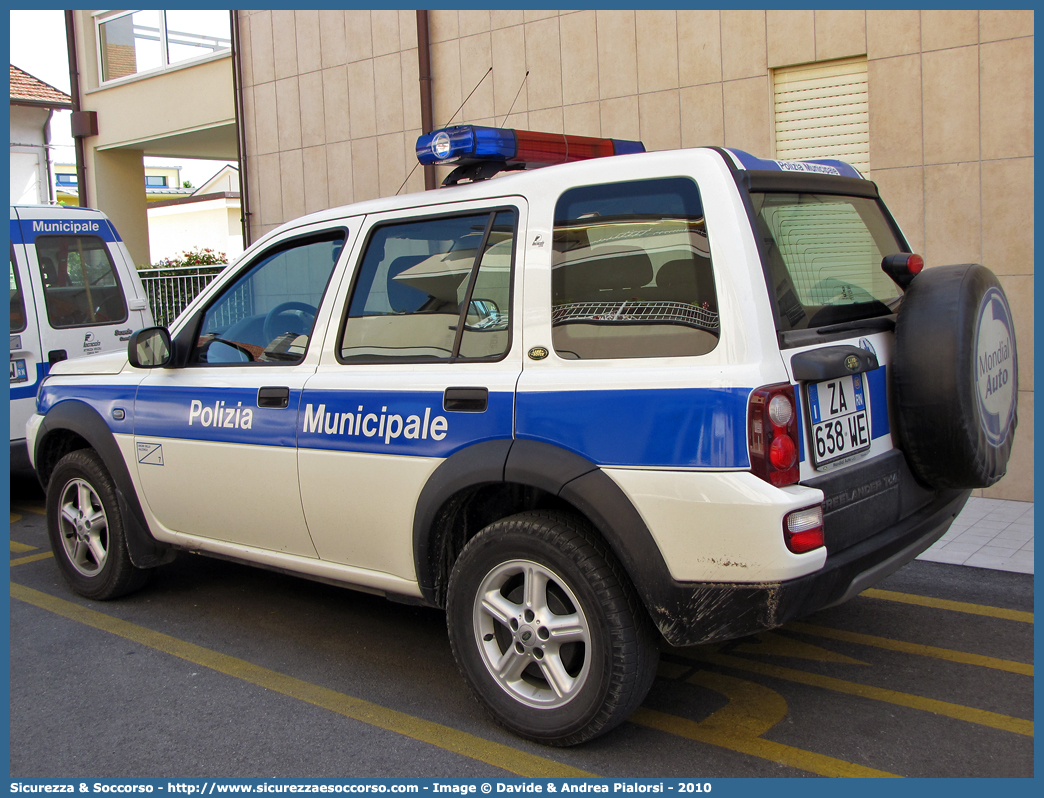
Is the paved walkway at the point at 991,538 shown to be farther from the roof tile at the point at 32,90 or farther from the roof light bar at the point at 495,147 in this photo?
the roof tile at the point at 32,90

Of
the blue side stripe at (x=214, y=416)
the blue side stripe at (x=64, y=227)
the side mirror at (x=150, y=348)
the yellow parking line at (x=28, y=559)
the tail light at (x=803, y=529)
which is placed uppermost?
the blue side stripe at (x=64, y=227)

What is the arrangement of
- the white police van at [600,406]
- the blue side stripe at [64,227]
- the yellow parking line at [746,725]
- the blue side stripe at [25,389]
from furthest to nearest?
the blue side stripe at [64,227] < the blue side stripe at [25,389] < the yellow parking line at [746,725] < the white police van at [600,406]

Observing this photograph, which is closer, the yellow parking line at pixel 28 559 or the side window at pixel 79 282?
the yellow parking line at pixel 28 559

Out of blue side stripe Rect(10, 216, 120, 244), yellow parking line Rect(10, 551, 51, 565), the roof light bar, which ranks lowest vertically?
yellow parking line Rect(10, 551, 51, 565)

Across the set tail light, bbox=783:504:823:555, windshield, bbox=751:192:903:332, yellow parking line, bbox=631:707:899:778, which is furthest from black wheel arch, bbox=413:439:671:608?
windshield, bbox=751:192:903:332

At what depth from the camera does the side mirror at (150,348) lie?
4426 mm

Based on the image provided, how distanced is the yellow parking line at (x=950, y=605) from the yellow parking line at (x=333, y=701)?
2017 mm

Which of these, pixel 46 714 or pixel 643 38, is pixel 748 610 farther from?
pixel 643 38

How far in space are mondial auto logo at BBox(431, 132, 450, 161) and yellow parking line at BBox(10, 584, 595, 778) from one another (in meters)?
2.18

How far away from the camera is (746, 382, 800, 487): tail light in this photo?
275 cm

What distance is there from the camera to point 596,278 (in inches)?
126

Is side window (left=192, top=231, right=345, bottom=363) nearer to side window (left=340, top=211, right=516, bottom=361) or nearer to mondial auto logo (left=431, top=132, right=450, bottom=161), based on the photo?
side window (left=340, top=211, right=516, bottom=361)

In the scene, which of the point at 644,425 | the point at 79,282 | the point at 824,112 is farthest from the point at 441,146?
the point at 79,282

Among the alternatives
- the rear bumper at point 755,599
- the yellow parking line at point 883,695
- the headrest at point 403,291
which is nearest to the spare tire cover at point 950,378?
the rear bumper at point 755,599
